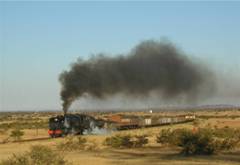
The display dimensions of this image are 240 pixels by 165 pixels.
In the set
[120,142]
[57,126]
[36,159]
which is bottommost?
[120,142]

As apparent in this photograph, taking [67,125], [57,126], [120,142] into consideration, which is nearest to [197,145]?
[120,142]

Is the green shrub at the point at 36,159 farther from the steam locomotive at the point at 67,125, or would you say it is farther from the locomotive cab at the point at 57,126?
the locomotive cab at the point at 57,126

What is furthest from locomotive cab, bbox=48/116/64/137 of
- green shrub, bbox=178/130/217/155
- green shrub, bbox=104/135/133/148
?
green shrub, bbox=178/130/217/155

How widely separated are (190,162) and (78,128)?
22721 millimetres

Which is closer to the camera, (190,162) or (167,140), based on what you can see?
(190,162)

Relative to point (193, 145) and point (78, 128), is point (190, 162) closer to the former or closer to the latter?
point (193, 145)

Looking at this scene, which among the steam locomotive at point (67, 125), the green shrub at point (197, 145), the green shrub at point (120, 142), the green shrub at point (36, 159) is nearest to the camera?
the green shrub at point (36, 159)

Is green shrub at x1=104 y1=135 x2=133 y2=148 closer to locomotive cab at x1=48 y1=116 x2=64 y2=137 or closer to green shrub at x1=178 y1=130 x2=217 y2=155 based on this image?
green shrub at x1=178 y1=130 x2=217 y2=155

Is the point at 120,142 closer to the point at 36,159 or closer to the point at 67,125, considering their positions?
the point at 67,125

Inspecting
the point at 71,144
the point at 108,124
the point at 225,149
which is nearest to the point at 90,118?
the point at 108,124

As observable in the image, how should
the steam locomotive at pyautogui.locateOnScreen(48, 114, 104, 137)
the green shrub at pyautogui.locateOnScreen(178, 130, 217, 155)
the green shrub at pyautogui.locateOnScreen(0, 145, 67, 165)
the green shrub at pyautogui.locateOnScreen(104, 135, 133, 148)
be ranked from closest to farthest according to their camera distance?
the green shrub at pyautogui.locateOnScreen(0, 145, 67, 165), the green shrub at pyautogui.locateOnScreen(178, 130, 217, 155), the green shrub at pyautogui.locateOnScreen(104, 135, 133, 148), the steam locomotive at pyautogui.locateOnScreen(48, 114, 104, 137)

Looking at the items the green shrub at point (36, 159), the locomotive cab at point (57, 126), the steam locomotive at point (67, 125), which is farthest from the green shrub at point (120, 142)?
the green shrub at point (36, 159)

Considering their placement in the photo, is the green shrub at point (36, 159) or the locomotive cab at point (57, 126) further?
the locomotive cab at point (57, 126)

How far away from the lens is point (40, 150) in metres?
19.1
